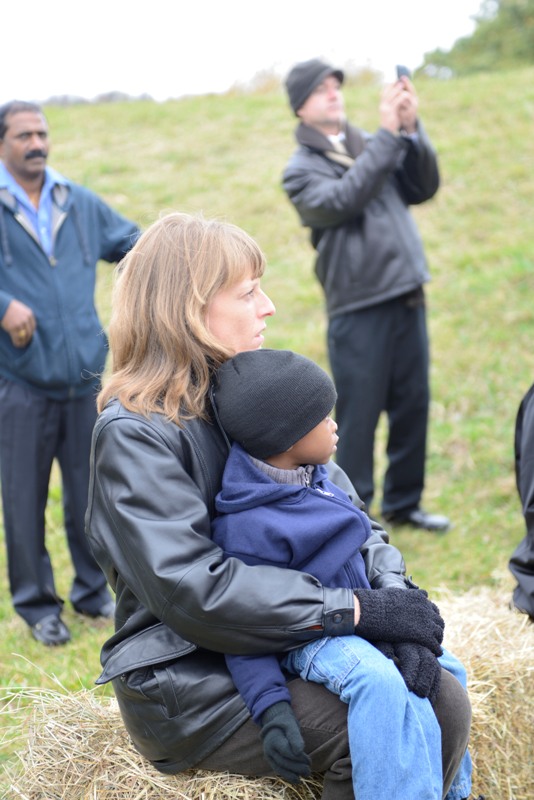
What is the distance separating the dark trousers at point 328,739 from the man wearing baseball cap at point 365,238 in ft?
9.96

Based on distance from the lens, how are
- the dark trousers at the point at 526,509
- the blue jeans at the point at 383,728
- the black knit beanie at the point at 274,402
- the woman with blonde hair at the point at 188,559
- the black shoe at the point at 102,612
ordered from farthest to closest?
the black shoe at the point at 102,612
the dark trousers at the point at 526,509
the black knit beanie at the point at 274,402
the woman with blonde hair at the point at 188,559
the blue jeans at the point at 383,728

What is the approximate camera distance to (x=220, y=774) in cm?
264

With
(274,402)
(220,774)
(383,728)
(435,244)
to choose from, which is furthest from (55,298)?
(435,244)

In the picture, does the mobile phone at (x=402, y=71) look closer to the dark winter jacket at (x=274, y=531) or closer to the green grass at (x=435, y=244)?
the green grass at (x=435, y=244)

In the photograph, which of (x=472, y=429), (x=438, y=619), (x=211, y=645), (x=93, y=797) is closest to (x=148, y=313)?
(x=211, y=645)

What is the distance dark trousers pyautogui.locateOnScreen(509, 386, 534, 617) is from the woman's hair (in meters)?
1.61

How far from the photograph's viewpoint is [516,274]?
9016 mm

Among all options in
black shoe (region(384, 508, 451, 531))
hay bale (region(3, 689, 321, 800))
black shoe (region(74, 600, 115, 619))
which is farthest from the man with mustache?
black shoe (region(384, 508, 451, 531))

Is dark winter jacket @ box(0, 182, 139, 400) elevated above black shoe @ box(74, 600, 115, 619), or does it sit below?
above

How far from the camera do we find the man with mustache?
4.75m

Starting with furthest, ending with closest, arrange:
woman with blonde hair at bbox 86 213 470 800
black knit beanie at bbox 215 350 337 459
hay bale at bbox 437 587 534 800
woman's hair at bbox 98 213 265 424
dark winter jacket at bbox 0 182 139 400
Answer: dark winter jacket at bbox 0 182 139 400 → hay bale at bbox 437 587 534 800 → woman's hair at bbox 98 213 265 424 → black knit beanie at bbox 215 350 337 459 → woman with blonde hair at bbox 86 213 470 800

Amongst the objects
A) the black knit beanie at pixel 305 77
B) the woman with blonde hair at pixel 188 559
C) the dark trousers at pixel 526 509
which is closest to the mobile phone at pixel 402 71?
the black knit beanie at pixel 305 77

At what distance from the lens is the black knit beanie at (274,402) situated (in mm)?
2555

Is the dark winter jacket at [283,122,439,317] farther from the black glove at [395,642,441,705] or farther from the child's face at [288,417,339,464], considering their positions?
the black glove at [395,642,441,705]
